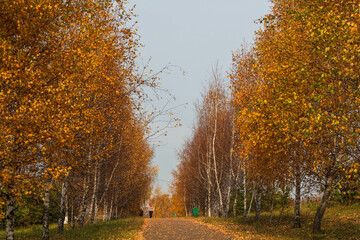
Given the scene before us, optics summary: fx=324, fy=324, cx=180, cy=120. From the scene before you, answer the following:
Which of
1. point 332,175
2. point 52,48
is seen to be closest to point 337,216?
point 332,175

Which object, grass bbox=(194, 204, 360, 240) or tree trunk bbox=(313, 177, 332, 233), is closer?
grass bbox=(194, 204, 360, 240)

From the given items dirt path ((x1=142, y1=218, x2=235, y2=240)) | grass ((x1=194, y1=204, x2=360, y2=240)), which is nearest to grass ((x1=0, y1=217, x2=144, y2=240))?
dirt path ((x1=142, y1=218, x2=235, y2=240))

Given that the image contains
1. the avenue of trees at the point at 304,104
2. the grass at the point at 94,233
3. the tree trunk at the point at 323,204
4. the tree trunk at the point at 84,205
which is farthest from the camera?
the tree trunk at the point at 84,205

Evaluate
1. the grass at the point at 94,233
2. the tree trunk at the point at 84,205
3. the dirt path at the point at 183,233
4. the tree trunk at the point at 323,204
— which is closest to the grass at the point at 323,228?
the tree trunk at the point at 323,204

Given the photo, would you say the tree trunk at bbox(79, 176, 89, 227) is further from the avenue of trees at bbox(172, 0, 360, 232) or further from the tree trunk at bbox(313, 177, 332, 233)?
the tree trunk at bbox(313, 177, 332, 233)

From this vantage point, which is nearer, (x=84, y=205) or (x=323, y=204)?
(x=323, y=204)

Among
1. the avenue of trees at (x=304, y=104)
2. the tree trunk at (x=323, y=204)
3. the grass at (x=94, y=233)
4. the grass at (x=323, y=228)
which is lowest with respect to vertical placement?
the grass at (x=94, y=233)

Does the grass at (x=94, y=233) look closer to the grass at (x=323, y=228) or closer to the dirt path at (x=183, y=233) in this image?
the dirt path at (x=183, y=233)

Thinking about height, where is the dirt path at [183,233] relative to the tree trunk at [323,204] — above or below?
below

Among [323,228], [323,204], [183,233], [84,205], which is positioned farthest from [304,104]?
[84,205]

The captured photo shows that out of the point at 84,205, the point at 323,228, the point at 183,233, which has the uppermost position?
the point at 84,205

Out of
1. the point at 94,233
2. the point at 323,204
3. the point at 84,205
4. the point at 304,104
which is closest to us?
the point at 304,104

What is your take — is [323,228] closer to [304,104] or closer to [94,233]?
[304,104]

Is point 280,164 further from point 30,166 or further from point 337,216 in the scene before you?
point 30,166
